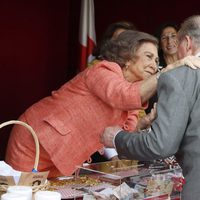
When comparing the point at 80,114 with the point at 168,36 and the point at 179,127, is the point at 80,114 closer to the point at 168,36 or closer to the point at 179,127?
the point at 179,127

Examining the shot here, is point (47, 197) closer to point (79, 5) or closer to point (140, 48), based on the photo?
point (140, 48)

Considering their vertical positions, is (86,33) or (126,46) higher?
(86,33)

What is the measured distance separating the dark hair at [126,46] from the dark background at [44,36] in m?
2.10

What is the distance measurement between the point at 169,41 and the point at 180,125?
2134 millimetres

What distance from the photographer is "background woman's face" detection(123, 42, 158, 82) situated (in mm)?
2166

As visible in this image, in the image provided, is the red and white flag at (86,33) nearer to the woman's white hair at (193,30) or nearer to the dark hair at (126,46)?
the dark hair at (126,46)

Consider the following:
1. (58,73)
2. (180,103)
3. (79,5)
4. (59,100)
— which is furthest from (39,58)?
(180,103)

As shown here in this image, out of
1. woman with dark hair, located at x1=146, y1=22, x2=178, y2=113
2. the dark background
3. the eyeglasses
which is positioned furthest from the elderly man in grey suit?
the dark background

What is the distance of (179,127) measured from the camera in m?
1.61

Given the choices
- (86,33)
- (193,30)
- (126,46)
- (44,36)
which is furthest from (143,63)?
(44,36)

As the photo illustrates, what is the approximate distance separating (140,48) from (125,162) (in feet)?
1.70

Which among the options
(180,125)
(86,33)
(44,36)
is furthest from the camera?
(44,36)

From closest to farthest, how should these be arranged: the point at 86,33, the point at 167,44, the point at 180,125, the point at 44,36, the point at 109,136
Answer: the point at 180,125 → the point at 109,136 → the point at 167,44 → the point at 86,33 → the point at 44,36

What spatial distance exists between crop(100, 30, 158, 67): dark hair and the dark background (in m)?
2.10
